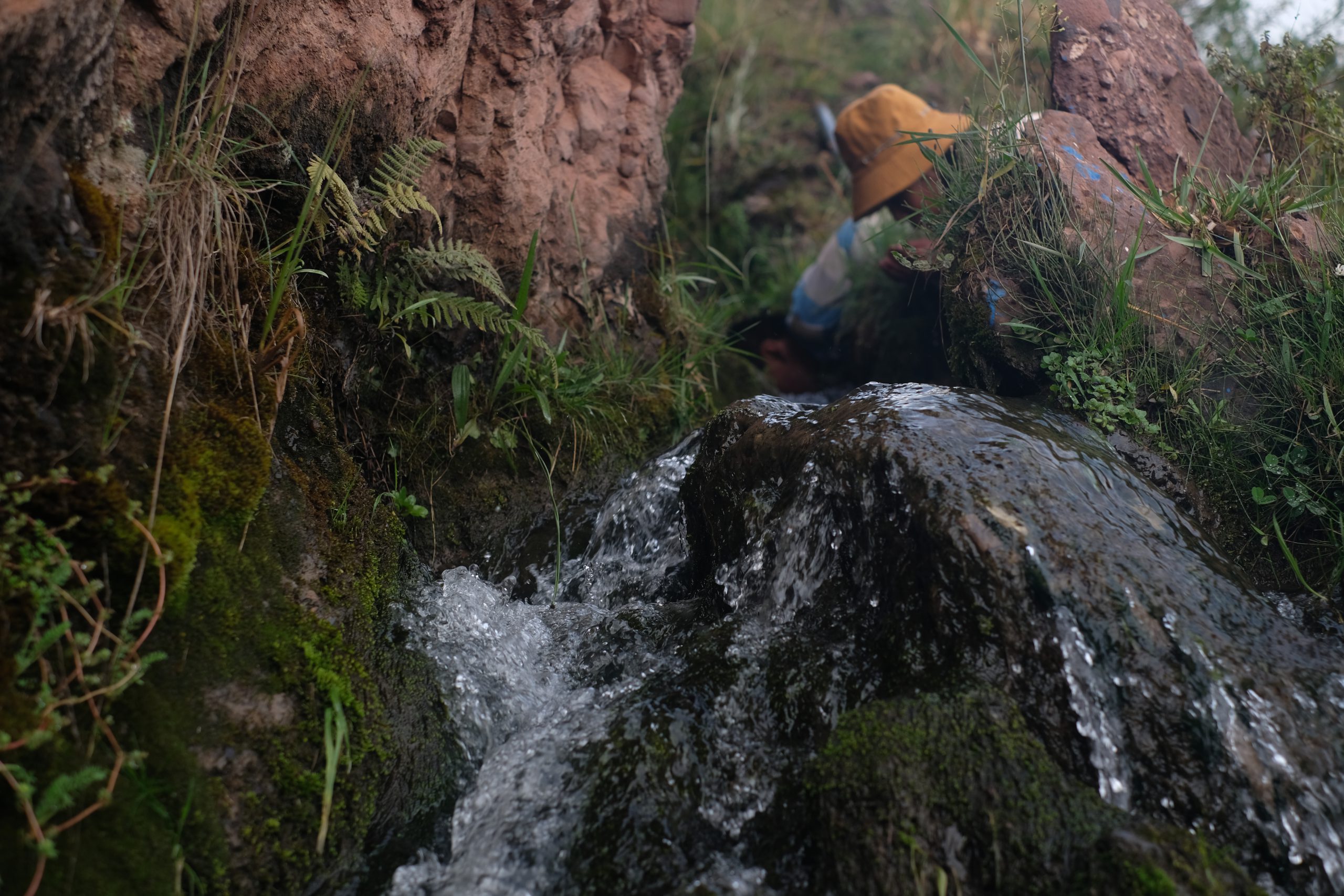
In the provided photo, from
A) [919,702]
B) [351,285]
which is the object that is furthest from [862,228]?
[919,702]

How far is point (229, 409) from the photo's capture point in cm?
219

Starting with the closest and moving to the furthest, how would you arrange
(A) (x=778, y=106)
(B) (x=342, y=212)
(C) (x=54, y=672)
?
(C) (x=54, y=672) → (B) (x=342, y=212) → (A) (x=778, y=106)

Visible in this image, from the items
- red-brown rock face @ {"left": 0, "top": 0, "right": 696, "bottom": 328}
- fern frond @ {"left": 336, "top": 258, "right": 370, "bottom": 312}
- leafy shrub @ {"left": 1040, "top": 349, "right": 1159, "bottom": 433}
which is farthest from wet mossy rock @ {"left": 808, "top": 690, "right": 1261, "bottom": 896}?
red-brown rock face @ {"left": 0, "top": 0, "right": 696, "bottom": 328}

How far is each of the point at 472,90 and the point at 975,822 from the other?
114 inches

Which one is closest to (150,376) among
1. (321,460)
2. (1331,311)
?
(321,460)

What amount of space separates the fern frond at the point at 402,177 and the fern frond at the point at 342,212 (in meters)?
0.07

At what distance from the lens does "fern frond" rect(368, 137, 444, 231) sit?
2.69 meters

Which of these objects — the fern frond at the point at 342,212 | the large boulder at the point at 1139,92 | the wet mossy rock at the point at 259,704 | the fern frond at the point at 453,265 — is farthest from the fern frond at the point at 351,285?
the large boulder at the point at 1139,92

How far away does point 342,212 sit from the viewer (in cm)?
267

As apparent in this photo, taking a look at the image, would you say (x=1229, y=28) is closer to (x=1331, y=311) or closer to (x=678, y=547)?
(x=1331, y=311)

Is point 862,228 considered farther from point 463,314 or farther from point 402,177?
point 402,177

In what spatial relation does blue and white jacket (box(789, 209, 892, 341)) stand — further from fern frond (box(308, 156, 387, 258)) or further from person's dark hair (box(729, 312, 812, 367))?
fern frond (box(308, 156, 387, 258))

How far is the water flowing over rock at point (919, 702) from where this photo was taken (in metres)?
1.83

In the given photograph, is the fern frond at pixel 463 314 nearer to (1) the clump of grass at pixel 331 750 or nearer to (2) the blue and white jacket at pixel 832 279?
(1) the clump of grass at pixel 331 750
